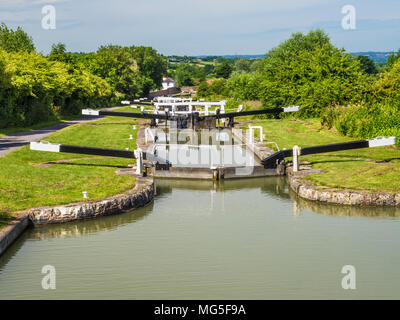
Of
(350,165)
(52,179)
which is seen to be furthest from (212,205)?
(350,165)

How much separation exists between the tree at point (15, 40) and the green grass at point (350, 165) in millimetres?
41621

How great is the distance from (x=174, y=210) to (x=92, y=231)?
3542mm

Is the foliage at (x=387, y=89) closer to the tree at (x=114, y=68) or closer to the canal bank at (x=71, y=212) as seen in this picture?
the canal bank at (x=71, y=212)

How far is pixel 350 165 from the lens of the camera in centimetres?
2312

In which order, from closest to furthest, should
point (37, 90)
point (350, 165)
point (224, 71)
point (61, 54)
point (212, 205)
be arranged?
1. point (212, 205)
2. point (350, 165)
3. point (37, 90)
4. point (61, 54)
5. point (224, 71)

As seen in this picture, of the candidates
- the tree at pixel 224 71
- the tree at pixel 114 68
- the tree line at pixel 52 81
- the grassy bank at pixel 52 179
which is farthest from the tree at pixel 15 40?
the tree at pixel 224 71

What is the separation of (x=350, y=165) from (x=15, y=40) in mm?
54291

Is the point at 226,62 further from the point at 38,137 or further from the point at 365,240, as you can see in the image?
the point at 365,240

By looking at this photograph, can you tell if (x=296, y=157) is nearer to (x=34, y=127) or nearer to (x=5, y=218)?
(x=5, y=218)

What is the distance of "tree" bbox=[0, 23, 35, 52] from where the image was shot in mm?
63850

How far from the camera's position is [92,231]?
16234mm

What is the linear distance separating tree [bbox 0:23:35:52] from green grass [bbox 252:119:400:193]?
4162cm

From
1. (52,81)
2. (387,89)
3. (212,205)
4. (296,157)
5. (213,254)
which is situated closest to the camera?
(213,254)
